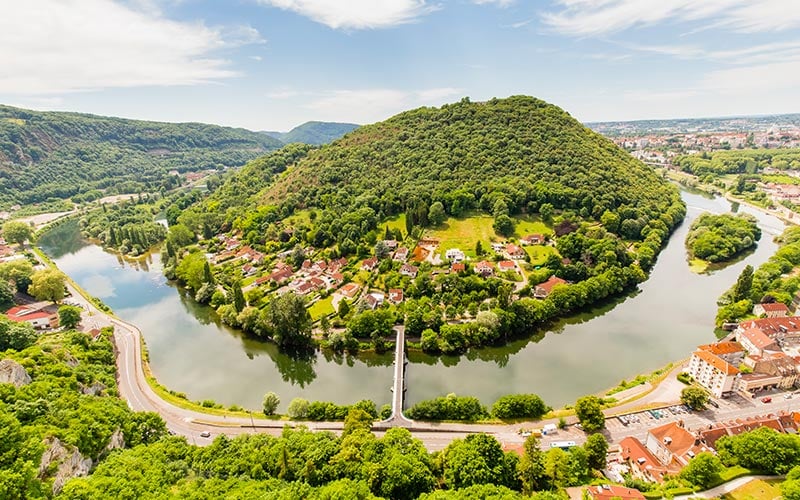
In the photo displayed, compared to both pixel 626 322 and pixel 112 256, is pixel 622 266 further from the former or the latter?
pixel 112 256

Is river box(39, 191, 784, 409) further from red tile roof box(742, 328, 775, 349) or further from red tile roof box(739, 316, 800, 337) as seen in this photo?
red tile roof box(739, 316, 800, 337)

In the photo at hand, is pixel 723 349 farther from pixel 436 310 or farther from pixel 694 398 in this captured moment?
pixel 436 310

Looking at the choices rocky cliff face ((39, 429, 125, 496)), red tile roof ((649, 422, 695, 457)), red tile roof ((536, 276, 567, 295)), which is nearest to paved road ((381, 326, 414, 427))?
red tile roof ((649, 422, 695, 457))

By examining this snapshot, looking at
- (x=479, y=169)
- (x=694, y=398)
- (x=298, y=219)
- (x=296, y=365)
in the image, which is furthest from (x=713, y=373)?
(x=298, y=219)

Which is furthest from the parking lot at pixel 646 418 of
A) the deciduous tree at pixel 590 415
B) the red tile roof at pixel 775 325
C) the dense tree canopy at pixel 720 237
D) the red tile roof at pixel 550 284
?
the dense tree canopy at pixel 720 237

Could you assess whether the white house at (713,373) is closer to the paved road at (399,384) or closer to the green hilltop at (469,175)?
the paved road at (399,384)

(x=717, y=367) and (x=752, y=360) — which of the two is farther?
(x=752, y=360)

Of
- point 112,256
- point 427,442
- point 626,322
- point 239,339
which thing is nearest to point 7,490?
point 427,442
